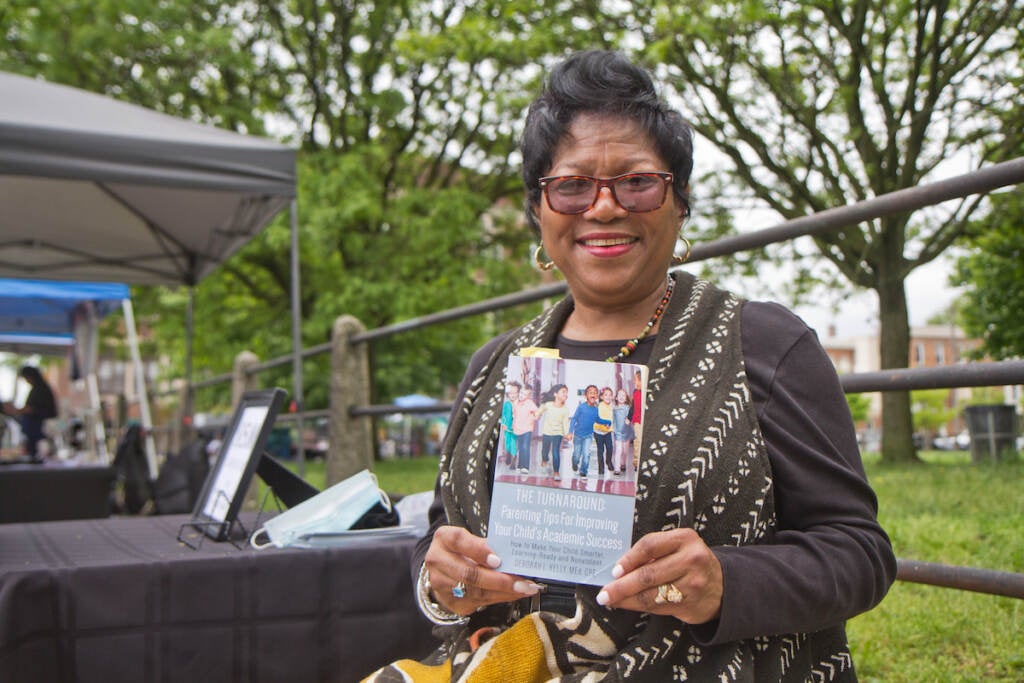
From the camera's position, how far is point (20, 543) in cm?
213

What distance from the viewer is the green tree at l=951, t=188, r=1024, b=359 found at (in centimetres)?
1245

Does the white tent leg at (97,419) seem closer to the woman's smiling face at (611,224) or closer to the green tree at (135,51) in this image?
the green tree at (135,51)

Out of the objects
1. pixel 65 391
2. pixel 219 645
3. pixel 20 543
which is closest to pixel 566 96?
pixel 219 645

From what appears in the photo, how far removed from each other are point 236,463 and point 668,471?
60.5 inches

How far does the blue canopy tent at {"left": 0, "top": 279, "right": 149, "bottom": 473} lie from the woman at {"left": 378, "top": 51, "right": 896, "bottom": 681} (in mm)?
6622

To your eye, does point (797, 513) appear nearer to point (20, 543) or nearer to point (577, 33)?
point (20, 543)

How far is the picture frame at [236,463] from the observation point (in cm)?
221

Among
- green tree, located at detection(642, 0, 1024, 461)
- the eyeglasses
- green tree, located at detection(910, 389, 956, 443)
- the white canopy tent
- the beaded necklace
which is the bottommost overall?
green tree, located at detection(910, 389, 956, 443)

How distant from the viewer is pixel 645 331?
5.02ft

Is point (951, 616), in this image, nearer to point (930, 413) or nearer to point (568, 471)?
point (568, 471)

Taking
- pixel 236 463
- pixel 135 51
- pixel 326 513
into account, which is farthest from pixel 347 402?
pixel 135 51

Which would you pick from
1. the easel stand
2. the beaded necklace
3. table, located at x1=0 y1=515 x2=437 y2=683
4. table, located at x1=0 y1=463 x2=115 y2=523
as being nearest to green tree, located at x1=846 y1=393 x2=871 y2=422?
the beaded necklace

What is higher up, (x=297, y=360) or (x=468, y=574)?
(x=297, y=360)

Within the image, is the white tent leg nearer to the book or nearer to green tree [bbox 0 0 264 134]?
green tree [bbox 0 0 264 134]
